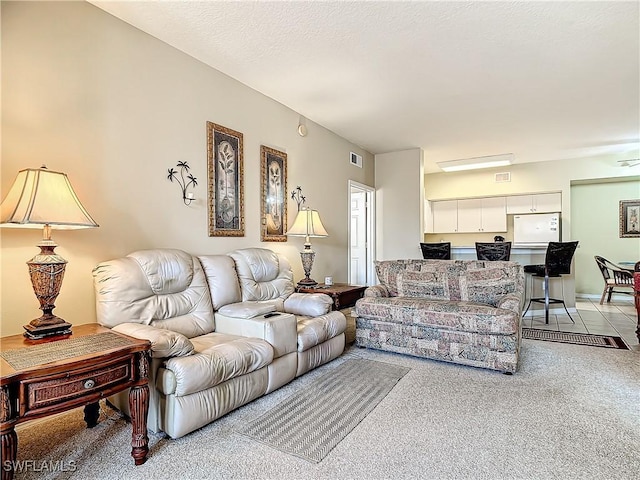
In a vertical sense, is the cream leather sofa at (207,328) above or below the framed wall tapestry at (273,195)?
below

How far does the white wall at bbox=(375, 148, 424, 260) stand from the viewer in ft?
19.7

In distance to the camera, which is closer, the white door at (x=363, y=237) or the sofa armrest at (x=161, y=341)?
the sofa armrest at (x=161, y=341)

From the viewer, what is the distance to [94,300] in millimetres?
2467

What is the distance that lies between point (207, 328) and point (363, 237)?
407cm

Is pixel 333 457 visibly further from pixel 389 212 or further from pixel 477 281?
pixel 389 212

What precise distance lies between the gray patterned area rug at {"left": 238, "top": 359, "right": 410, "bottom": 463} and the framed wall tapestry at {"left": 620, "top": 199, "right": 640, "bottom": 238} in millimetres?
6268

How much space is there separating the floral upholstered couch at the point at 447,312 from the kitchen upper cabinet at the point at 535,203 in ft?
13.6

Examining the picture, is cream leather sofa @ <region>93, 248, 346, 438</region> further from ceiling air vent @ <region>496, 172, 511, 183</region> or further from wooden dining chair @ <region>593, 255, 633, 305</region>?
ceiling air vent @ <region>496, 172, 511, 183</region>

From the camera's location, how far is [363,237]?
6.35 metres

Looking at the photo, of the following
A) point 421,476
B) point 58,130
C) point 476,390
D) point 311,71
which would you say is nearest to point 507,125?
point 311,71

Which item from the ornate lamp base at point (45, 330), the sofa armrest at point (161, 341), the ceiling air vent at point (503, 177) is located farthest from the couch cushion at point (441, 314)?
the ceiling air vent at point (503, 177)

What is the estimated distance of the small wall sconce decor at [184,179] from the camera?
2.97 metres

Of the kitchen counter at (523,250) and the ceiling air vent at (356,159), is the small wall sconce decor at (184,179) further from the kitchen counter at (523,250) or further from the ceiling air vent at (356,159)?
the kitchen counter at (523,250)

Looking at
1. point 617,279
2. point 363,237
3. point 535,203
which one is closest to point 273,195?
→ point 363,237
